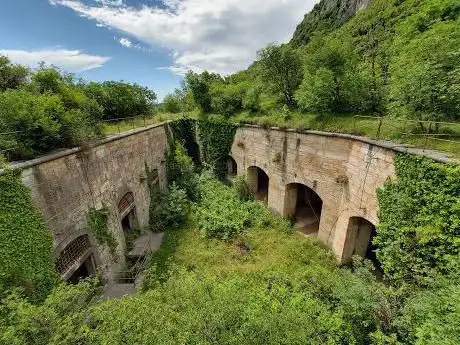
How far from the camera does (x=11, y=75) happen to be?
9484 mm

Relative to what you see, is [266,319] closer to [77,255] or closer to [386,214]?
[386,214]

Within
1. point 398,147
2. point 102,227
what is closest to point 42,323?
point 102,227

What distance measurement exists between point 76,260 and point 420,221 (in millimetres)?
9802

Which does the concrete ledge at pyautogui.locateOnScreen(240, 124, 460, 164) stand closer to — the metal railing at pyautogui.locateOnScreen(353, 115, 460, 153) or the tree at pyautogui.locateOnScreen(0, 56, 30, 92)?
the metal railing at pyautogui.locateOnScreen(353, 115, 460, 153)

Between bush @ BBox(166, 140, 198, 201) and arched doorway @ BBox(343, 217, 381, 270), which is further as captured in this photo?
bush @ BBox(166, 140, 198, 201)

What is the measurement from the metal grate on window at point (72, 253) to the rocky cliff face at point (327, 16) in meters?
47.1

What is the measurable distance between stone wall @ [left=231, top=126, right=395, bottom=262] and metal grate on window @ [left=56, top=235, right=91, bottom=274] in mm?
9001

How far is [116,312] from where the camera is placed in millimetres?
4762

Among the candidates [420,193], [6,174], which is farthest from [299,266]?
[6,174]

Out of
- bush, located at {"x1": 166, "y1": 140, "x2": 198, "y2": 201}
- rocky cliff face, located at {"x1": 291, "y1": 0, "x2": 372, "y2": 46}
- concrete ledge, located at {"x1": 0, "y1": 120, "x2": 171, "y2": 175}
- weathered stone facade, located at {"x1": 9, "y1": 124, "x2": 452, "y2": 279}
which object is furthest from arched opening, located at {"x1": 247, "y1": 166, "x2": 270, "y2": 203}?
rocky cliff face, located at {"x1": 291, "y1": 0, "x2": 372, "y2": 46}

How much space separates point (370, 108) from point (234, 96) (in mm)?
8431

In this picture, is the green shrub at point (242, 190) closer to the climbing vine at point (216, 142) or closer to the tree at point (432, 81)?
the climbing vine at point (216, 142)

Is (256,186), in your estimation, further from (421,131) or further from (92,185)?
(92,185)

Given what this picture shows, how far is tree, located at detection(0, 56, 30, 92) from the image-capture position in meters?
9.33
